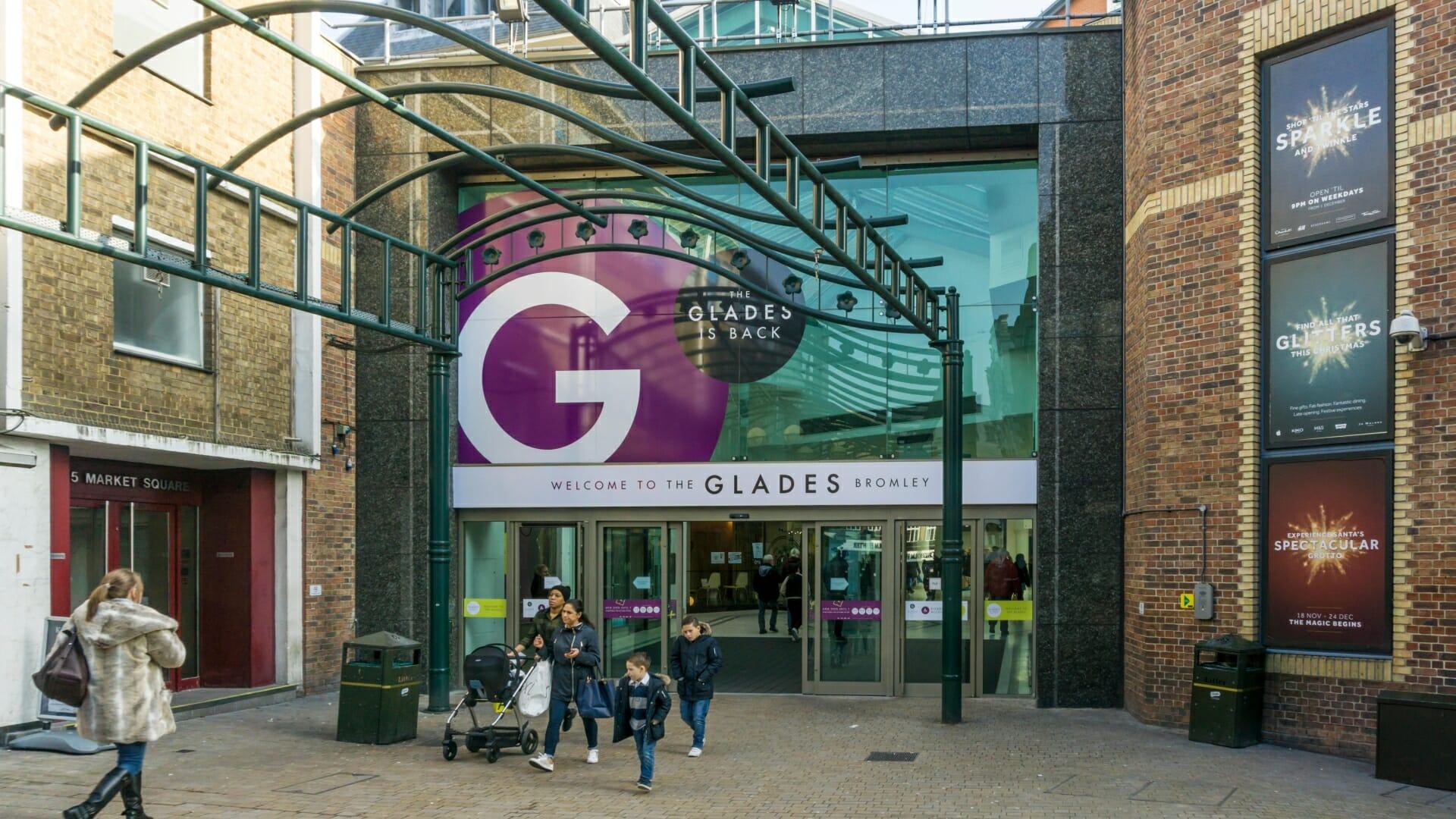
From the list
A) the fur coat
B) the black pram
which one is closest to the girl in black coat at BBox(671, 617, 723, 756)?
the black pram

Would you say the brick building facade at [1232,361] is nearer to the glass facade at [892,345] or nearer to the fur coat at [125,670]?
the glass facade at [892,345]

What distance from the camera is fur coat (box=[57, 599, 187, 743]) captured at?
7.98 metres

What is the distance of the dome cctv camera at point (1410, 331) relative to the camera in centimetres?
1076

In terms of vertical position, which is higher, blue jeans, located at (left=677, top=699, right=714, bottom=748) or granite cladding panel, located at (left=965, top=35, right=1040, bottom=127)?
granite cladding panel, located at (left=965, top=35, right=1040, bottom=127)

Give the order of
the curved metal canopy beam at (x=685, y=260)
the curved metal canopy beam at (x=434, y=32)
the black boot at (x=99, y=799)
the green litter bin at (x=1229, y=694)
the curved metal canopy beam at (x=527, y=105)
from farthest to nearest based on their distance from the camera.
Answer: the curved metal canopy beam at (x=685, y=260) → the green litter bin at (x=1229, y=694) → the curved metal canopy beam at (x=527, y=105) → the black boot at (x=99, y=799) → the curved metal canopy beam at (x=434, y=32)

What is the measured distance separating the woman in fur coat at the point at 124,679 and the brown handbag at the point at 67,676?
0.03 meters

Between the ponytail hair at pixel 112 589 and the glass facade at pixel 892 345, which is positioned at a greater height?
the glass facade at pixel 892 345

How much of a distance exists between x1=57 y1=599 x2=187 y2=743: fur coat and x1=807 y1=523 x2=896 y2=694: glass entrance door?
9.00 meters

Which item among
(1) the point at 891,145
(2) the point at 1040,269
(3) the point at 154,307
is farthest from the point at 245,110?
(2) the point at 1040,269

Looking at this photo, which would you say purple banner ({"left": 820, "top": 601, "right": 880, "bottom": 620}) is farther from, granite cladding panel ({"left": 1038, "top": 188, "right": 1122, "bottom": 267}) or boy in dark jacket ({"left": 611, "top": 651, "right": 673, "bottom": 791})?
boy in dark jacket ({"left": 611, "top": 651, "right": 673, "bottom": 791})

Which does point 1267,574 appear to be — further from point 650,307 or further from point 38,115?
point 38,115

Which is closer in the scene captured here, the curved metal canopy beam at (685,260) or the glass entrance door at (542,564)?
the curved metal canopy beam at (685,260)

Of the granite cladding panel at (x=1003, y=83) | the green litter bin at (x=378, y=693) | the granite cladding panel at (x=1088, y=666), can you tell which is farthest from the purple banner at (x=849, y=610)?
the granite cladding panel at (x=1003, y=83)

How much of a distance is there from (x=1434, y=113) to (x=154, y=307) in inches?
481
